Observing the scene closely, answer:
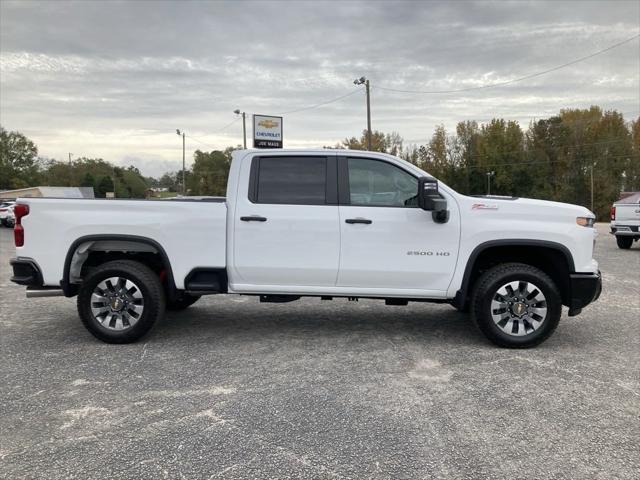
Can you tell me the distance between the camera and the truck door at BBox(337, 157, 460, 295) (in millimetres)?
5141

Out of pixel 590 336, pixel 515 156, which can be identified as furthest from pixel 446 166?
pixel 590 336

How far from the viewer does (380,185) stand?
5301mm

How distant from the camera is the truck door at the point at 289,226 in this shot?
17.0 feet

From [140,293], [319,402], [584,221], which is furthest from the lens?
[140,293]

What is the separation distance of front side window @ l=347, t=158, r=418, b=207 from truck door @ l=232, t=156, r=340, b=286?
8.4 inches

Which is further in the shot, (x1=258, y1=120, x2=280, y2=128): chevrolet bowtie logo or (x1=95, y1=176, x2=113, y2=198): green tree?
(x1=95, y1=176, x2=113, y2=198): green tree

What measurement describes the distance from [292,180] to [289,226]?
514mm

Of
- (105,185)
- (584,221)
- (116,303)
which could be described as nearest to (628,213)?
(584,221)

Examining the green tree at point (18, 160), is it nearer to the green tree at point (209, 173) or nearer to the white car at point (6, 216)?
the green tree at point (209, 173)

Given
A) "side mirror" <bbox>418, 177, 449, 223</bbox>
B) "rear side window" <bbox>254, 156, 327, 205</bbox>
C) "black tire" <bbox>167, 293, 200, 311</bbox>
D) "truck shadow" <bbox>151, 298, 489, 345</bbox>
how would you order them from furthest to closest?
"black tire" <bbox>167, 293, 200, 311</bbox>
"truck shadow" <bbox>151, 298, 489, 345</bbox>
"rear side window" <bbox>254, 156, 327, 205</bbox>
"side mirror" <bbox>418, 177, 449, 223</bbox>

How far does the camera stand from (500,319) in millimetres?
5148

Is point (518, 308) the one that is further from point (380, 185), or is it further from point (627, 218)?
point (627, 218)

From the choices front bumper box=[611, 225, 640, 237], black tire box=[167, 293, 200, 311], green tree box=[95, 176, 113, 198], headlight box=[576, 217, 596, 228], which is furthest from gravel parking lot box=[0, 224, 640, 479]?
green tree box=[95, 176, 113, 198]

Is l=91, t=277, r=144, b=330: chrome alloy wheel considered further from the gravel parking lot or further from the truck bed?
the truck bed
